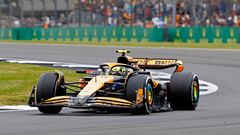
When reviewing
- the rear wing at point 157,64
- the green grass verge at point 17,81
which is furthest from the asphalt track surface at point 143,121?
the green grass verge at point 17,81

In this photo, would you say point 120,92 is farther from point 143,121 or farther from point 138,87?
point 143,121

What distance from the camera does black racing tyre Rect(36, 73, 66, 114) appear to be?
36.6 ft

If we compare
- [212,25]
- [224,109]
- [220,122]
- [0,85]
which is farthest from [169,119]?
[212,25]

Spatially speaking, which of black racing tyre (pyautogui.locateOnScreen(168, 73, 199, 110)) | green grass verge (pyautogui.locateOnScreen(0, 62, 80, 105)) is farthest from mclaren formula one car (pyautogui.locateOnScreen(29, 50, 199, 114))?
green grass verge (pyautogui.locateOnScreen(0, 62, 80, 105))

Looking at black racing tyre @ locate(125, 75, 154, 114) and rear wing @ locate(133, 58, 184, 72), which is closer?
black racing tyre @ locate(125, 75, 154, 114)

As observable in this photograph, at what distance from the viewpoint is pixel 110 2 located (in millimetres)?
42750

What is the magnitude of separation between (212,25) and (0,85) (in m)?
24.2

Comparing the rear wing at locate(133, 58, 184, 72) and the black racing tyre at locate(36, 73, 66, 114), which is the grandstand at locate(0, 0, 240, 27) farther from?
the black racing tyre at locate(36, 73, 66, 114)

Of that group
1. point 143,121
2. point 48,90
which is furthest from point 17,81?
point 143,121

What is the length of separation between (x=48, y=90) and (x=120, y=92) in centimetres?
105

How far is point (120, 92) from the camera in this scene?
1125 centimetres

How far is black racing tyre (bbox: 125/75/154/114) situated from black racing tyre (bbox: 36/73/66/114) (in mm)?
1078

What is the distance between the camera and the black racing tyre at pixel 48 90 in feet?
36.6

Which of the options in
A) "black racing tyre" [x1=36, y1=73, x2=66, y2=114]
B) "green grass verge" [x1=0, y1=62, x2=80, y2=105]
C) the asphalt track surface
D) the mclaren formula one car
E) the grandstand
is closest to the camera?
the asphalt track surface
